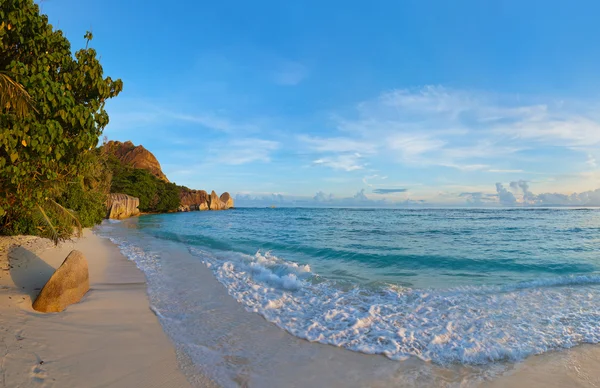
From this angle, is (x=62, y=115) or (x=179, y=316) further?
(x=179, y=316)

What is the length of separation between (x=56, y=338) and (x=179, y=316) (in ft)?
7.03

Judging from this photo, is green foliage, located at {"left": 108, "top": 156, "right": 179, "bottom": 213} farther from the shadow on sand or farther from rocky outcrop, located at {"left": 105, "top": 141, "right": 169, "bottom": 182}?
the shadow on sand

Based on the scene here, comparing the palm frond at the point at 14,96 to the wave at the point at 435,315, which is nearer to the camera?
the palm frond at the point at 14,96

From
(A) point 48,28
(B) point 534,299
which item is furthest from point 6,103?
(B) point 534,299

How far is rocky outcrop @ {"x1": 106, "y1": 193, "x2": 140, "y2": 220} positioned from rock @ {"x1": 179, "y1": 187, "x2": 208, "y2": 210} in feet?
134

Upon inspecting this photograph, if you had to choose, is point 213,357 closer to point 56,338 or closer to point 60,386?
point 60,386

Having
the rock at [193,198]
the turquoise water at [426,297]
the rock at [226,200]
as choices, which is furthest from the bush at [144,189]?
the turquoise water at [426,297]

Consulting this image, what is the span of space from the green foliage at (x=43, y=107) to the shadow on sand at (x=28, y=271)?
202 cm

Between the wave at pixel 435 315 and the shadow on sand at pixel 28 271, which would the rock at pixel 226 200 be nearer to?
the shadow on sand at pixel 28 271

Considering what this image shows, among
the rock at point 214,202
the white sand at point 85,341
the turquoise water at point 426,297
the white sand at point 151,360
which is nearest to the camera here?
the white sand at point 85,341

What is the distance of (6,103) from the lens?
193 inches

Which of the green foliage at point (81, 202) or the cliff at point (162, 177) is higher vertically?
the cliff at point (162, 177)

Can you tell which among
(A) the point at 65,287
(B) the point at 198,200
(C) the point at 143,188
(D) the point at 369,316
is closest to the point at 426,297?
(D) the point at 369,316

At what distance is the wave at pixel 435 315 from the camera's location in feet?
18.1
